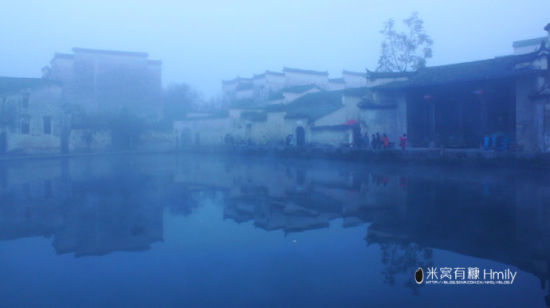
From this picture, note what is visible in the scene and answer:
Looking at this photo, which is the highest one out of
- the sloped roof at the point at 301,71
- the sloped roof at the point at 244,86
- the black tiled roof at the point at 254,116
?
the sloped roof at the point at 301,71

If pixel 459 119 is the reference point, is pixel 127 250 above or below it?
below

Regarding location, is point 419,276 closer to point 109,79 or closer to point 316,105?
point 316,105

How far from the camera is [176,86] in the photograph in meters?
64.8

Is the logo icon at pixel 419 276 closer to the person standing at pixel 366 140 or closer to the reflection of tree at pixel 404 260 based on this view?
the reflection of tree at pixel 404 260

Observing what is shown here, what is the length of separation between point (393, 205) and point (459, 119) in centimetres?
1563

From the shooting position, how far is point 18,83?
117 ft

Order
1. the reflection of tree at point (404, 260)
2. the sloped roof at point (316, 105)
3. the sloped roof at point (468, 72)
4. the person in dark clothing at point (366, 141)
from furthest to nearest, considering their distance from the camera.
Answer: the sloped roof at point (316, 105) < the person in dark clothing at point (366, 141) < the sloped roof at point (468, 72) < the reflection of tree at point (404, 260)

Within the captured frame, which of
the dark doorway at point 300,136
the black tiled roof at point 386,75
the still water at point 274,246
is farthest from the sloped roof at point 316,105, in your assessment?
the still water at point 274,246

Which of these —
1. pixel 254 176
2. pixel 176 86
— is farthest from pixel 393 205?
pixel 176 86

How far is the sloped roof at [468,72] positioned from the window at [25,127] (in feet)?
99.7

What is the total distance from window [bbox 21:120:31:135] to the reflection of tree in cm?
3763

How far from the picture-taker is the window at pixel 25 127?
34.8 m

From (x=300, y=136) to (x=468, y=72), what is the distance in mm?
14552

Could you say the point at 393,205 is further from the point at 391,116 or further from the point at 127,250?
the point at 391,116
